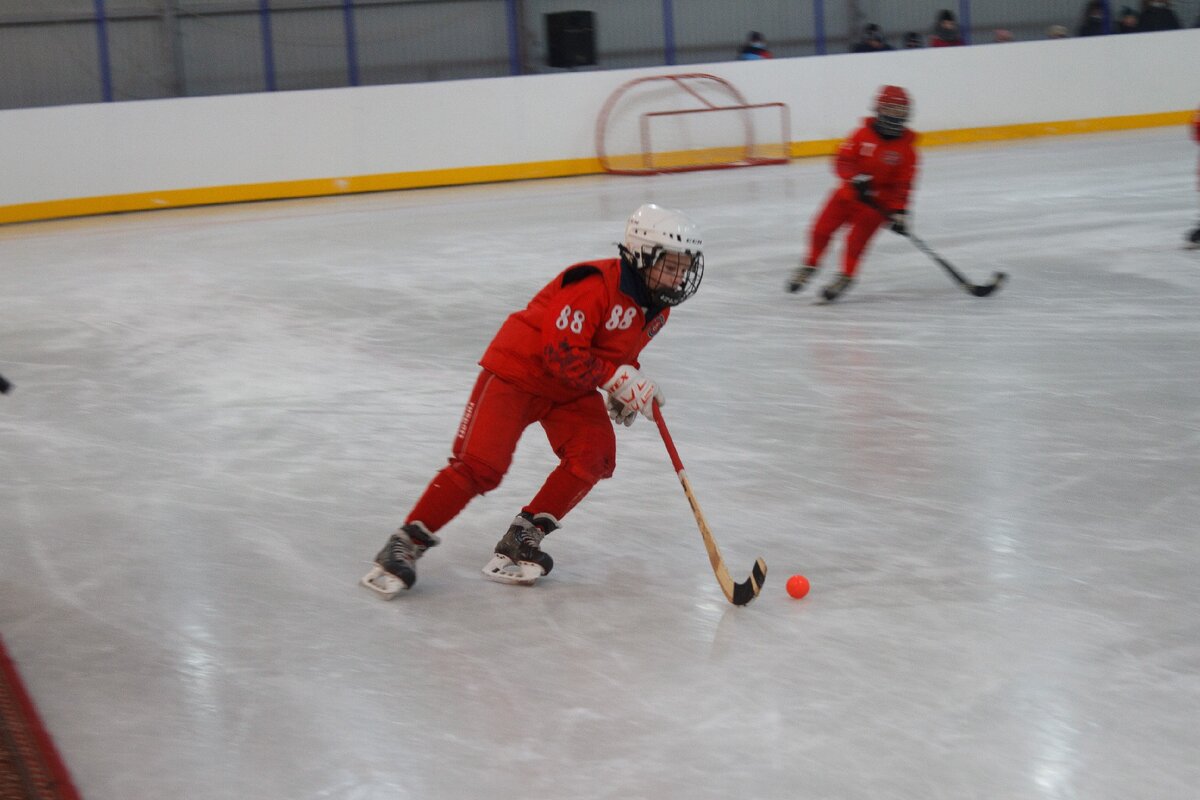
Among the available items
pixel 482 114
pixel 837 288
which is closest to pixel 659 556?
pixel 837 288

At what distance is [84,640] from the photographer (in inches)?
127

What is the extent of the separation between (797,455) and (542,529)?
135 centimetres

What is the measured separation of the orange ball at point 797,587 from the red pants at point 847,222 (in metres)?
4.50

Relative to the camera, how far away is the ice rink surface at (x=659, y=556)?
8.41ft

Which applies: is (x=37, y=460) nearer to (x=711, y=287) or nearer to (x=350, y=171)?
(x=711, y=287)

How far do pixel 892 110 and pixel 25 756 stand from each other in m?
6.01

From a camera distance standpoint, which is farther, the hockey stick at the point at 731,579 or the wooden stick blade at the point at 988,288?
the wooden stick blade at the point at 988,288

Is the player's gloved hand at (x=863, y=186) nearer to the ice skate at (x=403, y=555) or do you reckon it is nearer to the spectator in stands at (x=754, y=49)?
the ice skate at (x=403, y=555)

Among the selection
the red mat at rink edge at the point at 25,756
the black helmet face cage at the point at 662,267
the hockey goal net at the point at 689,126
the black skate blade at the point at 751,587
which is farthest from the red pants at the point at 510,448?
the hockey goal net at the point at 689,126

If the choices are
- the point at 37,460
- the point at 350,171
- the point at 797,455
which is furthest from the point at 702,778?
the point at 350,171

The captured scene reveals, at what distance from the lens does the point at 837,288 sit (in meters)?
7.55

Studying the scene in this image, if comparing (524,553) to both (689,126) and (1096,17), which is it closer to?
(689,126)

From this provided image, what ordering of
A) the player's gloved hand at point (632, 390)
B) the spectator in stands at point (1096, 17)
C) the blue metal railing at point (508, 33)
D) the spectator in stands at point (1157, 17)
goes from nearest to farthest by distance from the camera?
1. the player's gloved hand at point (632, 390)
2. the blue metal railing at point (508, 33)
3. the spectator in stands at point (1157, 17)
4. the spectator in stands at point (1096, 17)

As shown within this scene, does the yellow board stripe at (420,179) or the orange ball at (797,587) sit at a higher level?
the yellow board stripe at (420,179)
